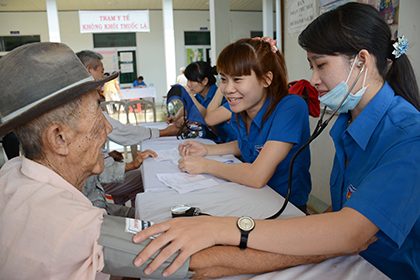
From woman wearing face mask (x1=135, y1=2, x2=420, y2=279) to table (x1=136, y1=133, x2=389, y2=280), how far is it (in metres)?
0.05

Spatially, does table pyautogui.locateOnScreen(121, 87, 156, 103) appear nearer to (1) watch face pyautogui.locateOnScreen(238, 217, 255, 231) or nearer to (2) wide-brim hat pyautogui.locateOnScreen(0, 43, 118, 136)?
(2) wide-brim hat pyautogui.locateOnScreen(0, 43, 118, 136)

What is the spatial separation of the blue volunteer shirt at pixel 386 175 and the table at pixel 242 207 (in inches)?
4.7

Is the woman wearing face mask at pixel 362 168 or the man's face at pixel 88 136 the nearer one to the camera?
the woman wearing face mask at pixel 362 168

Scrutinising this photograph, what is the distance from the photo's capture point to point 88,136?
898mm

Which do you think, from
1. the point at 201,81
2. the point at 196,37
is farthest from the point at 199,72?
the point at 196,37

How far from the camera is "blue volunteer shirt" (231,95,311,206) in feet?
4.59

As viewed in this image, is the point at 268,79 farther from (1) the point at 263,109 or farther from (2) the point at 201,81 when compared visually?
(2) the point at 201,81

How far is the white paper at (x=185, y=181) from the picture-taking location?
1335 mm

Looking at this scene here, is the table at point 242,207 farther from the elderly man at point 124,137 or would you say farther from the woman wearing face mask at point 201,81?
the woman wearing face mask at point 201,81

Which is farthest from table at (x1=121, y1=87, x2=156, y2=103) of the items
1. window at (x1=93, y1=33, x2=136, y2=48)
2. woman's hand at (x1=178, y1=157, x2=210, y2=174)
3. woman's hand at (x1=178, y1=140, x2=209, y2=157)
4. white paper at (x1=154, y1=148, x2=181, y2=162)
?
woman's hand at (x1=178, y1=157, x2=210, y2=174)

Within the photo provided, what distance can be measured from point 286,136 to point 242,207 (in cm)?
42

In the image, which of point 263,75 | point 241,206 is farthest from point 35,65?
point 263,75

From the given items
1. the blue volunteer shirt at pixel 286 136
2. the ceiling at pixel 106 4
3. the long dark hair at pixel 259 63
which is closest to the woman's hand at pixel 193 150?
the blue volunteer shirt at pixel 286 136

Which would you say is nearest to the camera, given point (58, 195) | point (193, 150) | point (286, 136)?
point (58, 195)
